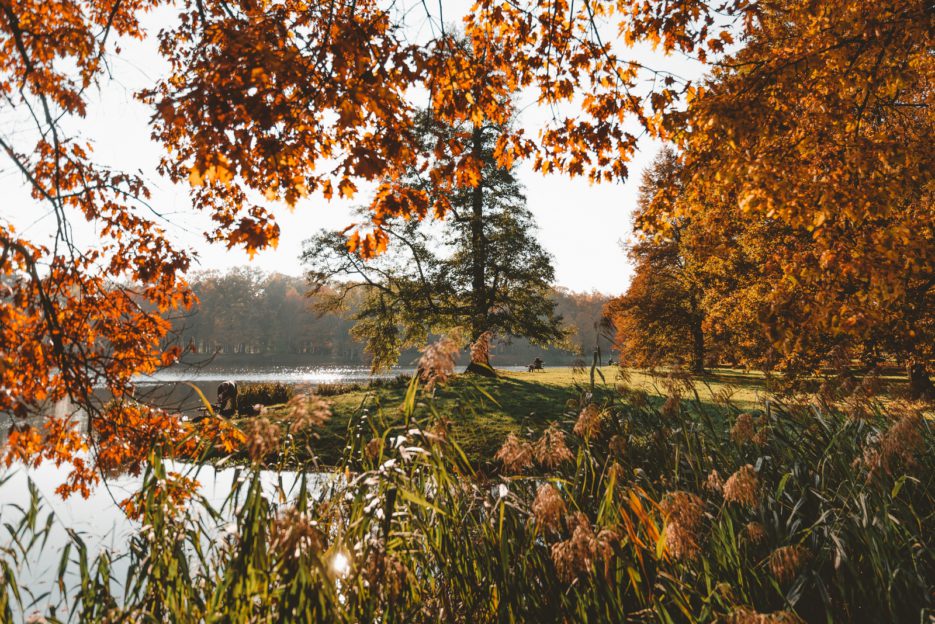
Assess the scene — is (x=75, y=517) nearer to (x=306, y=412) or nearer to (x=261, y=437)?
(x=261, y=437)

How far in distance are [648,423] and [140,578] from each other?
3798 mm

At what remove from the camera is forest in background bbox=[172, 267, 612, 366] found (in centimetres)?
8256

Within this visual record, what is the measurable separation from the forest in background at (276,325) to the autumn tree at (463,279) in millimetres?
55999

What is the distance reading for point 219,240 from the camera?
19.3 ft

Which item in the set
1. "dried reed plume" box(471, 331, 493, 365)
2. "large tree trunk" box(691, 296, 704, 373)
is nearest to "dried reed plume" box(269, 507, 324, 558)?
"dried reed plume" box(471, 331, 493, 365)

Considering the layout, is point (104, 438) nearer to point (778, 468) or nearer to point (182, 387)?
point (778, 468)

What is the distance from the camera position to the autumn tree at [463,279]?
21.7 metres

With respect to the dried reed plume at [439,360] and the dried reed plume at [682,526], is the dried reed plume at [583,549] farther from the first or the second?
the dried reed plume at [439,360]

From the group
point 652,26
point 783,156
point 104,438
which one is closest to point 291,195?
point 104,438

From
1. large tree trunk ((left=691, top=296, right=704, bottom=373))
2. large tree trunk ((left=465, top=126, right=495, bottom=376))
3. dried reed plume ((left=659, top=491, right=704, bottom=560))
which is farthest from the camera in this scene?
large tree trunk ((left=691, top=296, right=704, bottom=373))

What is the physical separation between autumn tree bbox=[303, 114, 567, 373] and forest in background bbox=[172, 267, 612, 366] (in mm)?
55999

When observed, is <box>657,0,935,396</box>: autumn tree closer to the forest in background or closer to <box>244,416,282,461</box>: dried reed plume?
<box>244,416,282,461</box>: dried reed plume

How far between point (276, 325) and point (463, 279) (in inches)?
2874

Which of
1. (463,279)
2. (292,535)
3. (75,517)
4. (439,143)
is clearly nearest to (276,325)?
(463,279)
